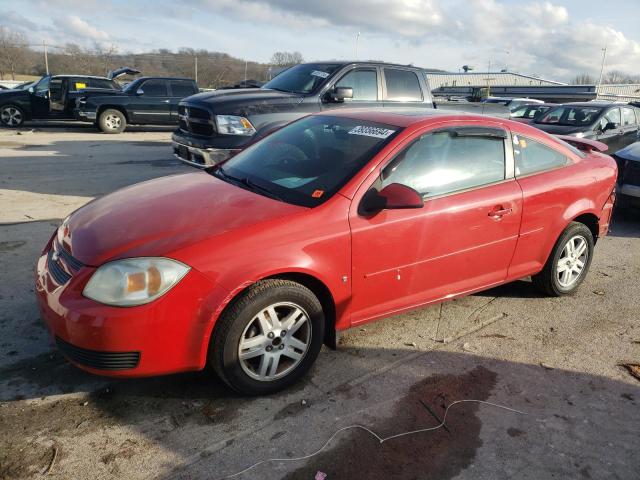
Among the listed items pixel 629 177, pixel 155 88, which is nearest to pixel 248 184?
pixel 629 177

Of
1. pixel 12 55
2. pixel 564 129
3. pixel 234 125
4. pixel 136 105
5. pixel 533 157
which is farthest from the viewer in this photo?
pixel 12 55

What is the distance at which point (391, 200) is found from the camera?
3.08 metres

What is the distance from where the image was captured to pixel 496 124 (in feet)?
13.0

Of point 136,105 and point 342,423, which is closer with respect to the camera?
point 342,423

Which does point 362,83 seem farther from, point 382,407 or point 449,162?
point 382,407

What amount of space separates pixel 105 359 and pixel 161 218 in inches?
33.8

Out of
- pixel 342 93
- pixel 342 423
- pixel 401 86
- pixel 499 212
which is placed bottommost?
pixel 342 423

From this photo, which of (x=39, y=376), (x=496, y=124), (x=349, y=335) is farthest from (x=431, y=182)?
(x=39, y=376)

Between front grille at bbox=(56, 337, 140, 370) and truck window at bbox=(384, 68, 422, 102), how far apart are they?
6600mm

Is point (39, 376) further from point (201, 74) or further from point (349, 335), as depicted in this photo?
point (201, 74)

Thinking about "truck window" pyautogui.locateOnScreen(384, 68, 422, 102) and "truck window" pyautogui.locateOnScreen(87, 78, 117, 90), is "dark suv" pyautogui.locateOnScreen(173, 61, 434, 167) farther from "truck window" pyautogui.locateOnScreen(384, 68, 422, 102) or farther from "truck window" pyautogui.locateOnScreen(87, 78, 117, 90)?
"truck window" pyautogui.locateOnScreen(87, 78, 117, 90)

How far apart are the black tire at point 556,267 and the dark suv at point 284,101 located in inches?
146

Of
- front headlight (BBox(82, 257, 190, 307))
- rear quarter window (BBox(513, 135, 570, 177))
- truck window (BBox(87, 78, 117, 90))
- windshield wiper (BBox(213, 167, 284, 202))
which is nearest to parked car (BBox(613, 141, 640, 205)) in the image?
rear quarter window (BBox(513, 135, 570, 177))

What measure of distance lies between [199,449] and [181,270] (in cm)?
89
